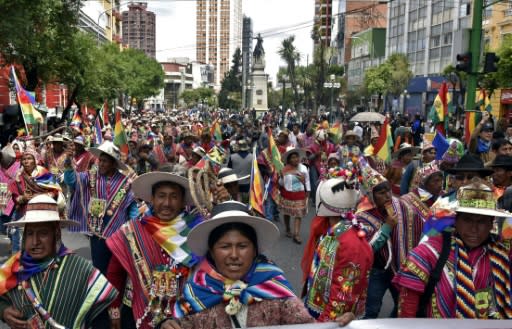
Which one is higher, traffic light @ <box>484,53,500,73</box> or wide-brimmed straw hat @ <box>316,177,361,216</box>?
traffic light @ <box>484,53,500,73</box>

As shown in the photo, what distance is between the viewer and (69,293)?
310 cm

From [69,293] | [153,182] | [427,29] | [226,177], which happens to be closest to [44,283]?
[69,293]

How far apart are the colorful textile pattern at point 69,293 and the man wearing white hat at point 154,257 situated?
548 millimetres

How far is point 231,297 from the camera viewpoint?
2.73 m

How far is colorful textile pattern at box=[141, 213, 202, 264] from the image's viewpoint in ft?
12.4

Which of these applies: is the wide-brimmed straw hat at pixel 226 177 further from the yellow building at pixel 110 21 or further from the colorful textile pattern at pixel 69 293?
the yellow building at pixel 110 21

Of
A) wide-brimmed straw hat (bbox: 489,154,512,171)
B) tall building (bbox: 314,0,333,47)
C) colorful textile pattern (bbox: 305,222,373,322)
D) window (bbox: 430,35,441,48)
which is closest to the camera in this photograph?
colorful textile pattern (bbox: 305,222,373,322)

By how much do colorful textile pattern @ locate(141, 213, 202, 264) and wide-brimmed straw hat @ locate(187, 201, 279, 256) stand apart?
759mm

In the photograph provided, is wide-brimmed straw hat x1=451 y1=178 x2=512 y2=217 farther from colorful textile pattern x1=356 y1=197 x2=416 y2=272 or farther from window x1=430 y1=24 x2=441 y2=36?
window x1=430 y1=24 x2=441 y2=36

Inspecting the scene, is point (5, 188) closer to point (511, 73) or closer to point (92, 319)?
point (92, 319)

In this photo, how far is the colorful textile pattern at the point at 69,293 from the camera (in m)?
3.07

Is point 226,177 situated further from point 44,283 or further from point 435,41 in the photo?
point 435,41

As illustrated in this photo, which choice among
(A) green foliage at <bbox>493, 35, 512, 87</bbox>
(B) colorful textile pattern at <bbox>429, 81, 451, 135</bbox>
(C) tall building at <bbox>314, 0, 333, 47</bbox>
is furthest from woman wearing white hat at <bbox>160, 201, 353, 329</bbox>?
(C) tall building at <bbox>314, 0, 333, 47</bbox>

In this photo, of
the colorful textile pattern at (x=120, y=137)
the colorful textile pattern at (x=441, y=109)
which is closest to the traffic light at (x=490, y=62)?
the colorful textile pattern at (x=441, y=109)
